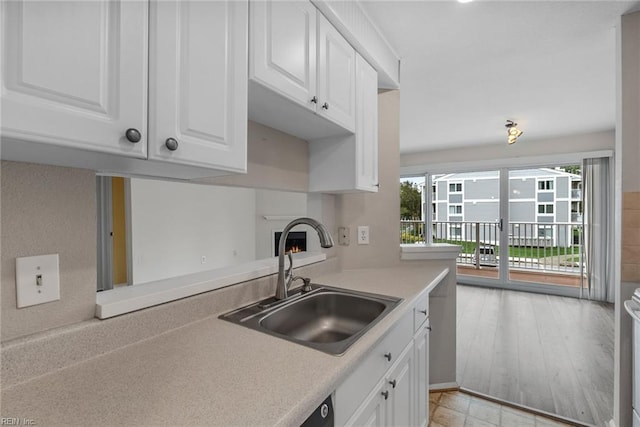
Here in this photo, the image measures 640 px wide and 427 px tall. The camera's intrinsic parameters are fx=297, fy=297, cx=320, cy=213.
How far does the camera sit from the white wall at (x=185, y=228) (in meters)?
4.53

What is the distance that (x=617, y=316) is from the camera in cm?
167

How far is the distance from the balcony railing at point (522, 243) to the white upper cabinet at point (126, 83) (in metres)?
4.63

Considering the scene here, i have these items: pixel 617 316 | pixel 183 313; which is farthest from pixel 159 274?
pixel 617 316

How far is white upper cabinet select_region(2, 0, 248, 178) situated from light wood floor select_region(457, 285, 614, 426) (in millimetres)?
2519

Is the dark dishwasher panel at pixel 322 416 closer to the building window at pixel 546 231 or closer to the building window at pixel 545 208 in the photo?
the building window at pixel 545 208

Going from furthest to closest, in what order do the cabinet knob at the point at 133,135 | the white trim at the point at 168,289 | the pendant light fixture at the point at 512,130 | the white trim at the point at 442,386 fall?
the pendant light fixture at the point at 512,130
the white trim at the point at 442,386
the white trim at the point at 168,289
the cabinet knob at the point at 133,135

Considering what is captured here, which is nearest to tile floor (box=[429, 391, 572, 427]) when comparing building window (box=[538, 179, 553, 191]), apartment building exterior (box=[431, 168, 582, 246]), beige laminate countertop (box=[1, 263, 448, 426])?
beige laminate countertop (box=[1, 263, 448, 426])

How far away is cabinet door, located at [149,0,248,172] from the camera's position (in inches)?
28.3

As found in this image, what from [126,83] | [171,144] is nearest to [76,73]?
[126,83]

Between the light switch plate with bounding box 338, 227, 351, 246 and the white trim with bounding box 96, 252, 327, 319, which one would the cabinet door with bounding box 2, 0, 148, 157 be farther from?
the light switch plate with bounding box 338, 227, 351, 246

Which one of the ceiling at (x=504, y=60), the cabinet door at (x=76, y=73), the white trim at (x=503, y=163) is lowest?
the cabinet door at (x=76, y=73)

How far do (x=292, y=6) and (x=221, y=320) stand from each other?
122cm

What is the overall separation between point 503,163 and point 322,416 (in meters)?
5.35

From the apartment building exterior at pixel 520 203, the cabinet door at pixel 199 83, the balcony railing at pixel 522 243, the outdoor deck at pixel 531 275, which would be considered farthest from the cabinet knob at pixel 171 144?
the outdoor deck at pixel 531 275
